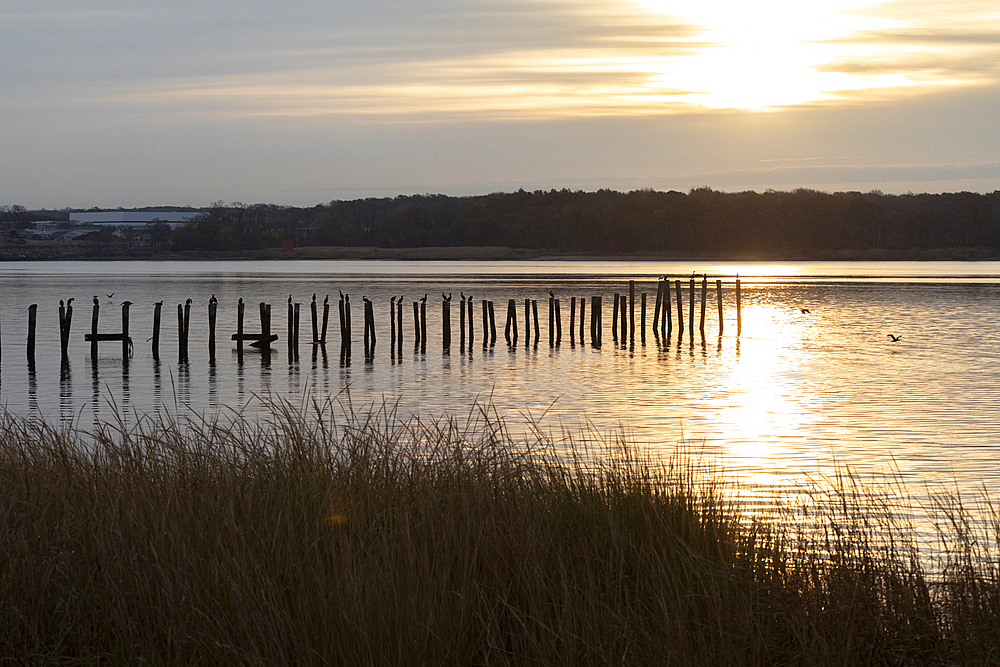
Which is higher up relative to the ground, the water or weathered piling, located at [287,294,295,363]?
weathered piling, located at [287,294,295,363]

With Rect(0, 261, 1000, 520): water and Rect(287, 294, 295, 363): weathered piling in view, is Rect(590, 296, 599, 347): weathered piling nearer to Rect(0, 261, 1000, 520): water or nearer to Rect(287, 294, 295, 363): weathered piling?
Rect(0, 261, 1000, 520): water

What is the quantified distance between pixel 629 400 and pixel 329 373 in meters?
10.1

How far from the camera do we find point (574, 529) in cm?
738

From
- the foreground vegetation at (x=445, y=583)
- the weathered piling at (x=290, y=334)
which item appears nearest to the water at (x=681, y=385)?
the weathered piling at (x=290, y=334)

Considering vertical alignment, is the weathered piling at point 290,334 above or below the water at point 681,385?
above

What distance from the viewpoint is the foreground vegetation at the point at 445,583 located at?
5.90m

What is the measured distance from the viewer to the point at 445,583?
6.31 metres

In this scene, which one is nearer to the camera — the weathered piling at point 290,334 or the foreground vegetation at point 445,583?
the foreground vegetation at point 445,583

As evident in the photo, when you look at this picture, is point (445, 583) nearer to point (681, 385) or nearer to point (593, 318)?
point (681, 385)

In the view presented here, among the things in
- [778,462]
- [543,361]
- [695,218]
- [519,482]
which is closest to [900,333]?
[543,361]

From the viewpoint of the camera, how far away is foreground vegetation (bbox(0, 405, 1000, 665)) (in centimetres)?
590

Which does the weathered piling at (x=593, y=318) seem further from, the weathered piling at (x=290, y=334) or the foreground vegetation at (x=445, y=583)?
the foreground vegetation at (x=445, y=583)

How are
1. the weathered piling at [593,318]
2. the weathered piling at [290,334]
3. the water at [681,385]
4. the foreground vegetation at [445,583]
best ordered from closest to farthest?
the foreground vegetation at [445,583]
the water at [681,385]
the weathered piling at [290,334]
the weathered piling at [593,318]

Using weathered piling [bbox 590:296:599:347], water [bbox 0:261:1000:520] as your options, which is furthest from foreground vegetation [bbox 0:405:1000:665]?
weathered piling [bbox 590:296:599:347]
